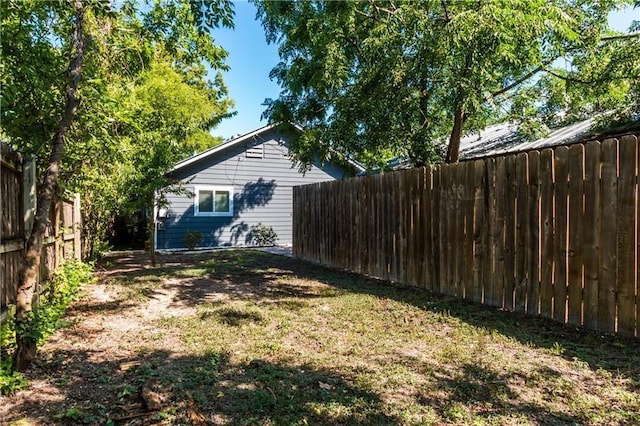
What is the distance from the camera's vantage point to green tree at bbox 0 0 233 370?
362cm

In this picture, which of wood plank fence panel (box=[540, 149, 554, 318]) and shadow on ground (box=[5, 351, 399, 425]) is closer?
shadow on ground (box=[5, 351, 399, 425])

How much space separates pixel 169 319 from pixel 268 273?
3.66 metres

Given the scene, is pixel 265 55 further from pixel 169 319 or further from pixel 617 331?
pixel 617 331

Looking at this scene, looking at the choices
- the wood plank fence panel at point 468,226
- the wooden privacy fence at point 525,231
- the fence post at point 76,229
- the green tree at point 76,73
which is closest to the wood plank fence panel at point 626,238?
the wooden privacy fence at point 525,231

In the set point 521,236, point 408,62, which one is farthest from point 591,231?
point 408,62

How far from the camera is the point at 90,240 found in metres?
9.00

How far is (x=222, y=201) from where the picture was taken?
574 inches

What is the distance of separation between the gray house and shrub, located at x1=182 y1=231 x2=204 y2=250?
0.25 meters

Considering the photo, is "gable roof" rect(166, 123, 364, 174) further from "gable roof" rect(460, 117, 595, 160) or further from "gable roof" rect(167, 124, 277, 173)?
"gable roof" rect(460, 117, 595, 160)

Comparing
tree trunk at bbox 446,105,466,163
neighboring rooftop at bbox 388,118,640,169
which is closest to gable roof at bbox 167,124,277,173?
neighboring rooftop at bbox 388,118,640,169

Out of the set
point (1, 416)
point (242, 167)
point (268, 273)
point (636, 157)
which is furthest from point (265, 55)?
point (1, 416)

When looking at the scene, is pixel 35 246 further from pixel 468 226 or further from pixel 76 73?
pixel 468 226

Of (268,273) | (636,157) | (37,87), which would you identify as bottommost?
(268,273)

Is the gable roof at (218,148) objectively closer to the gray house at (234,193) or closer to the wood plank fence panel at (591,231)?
the gray house at (234,193)
